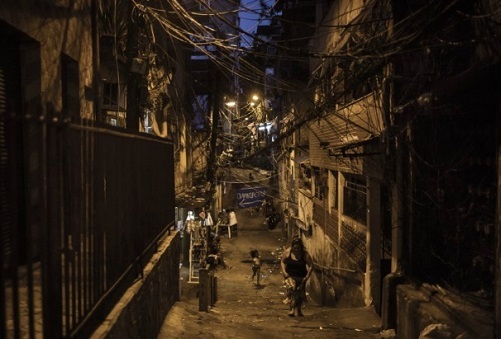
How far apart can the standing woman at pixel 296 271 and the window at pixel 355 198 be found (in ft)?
5.99

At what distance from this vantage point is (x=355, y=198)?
12.5 m

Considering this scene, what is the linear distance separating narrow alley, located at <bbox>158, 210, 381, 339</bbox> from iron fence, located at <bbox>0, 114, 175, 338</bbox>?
2970 mm

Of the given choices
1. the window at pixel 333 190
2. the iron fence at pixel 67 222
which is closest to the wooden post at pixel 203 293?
the window at pixel 333 190

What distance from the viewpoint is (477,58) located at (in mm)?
6004

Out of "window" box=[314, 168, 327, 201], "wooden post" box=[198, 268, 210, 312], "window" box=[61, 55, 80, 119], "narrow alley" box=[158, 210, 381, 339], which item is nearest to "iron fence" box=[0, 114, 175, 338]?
"window" box=[61, 55, 80, 119]

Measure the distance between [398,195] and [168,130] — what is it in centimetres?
1214

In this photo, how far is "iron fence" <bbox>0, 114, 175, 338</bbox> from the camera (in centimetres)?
274

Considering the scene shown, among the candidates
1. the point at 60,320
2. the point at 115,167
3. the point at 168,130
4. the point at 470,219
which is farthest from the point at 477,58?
the point at 168,130

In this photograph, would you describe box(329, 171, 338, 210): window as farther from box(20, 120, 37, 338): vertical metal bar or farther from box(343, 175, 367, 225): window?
box(20, 120, 37, 338): vertical metal bar

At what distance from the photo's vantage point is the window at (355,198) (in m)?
11.6

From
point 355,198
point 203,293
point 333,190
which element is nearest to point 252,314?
point 203,293

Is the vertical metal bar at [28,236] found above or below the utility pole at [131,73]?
below

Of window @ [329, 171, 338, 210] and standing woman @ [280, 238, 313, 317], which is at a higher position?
window @ [329, 171, 338, 210]

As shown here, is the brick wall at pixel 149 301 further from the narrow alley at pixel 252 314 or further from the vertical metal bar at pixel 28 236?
the vertical metal bar at pixel 28 236
